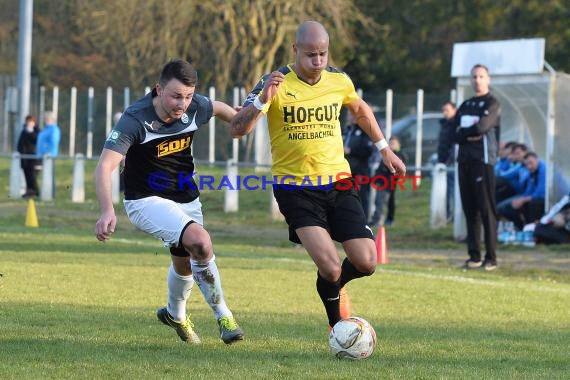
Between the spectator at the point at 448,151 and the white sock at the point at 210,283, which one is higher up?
the spectator at the point at 448,151

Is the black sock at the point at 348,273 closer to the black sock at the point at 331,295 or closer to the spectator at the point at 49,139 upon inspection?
the black sock at the point at 331,295

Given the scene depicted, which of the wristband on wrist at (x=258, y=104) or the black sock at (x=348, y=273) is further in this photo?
the black sock at (x=348, y=273)

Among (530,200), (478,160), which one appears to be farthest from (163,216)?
(530,200)

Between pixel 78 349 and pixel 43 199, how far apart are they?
67.3 ft

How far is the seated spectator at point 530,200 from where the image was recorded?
1798 cm

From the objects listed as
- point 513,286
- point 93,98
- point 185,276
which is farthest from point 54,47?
point 185,276

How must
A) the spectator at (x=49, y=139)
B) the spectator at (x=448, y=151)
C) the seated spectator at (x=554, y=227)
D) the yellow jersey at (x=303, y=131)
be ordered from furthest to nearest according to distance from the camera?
the spectator at (x=49, y=139)
the spectator at (x=448, y=151)
the seated spectator at (x=554, y=227)
the yellow jersey at (x=303, y=131)

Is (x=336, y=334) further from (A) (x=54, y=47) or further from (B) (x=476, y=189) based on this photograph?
(A) (x=54, y=47)

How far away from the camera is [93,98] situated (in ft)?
109

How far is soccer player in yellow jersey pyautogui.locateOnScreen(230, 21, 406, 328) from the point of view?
8.16 meters

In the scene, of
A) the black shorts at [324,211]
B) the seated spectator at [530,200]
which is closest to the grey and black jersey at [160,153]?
the black shorts at [324,211]

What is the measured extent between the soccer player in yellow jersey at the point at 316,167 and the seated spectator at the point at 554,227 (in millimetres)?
9293

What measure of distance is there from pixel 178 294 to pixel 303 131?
140 cm

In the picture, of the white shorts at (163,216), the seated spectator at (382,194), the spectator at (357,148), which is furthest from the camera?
the seated spectator at (382,194)
